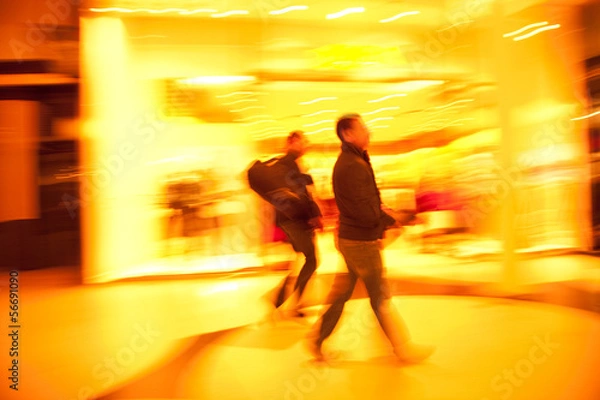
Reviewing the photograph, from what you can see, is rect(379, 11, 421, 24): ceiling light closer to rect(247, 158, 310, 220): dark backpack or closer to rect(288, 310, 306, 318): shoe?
rect(247, 158, 310, 220): dark backpack

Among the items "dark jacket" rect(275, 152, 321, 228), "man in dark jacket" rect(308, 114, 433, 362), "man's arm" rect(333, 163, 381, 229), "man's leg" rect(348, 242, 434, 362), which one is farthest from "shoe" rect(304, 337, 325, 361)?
A: "dark jacket" rect(275, 152, 321, 228)

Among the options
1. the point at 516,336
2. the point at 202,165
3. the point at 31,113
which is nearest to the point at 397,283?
the point at 516,336

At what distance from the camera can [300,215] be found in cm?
436

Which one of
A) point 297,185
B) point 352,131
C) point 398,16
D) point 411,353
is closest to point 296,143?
point 297,185

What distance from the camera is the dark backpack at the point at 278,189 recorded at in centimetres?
433

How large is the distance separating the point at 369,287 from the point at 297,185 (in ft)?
4.00

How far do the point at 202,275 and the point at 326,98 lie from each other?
2.64 metres

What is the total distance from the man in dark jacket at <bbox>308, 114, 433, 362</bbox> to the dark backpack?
0.84 m

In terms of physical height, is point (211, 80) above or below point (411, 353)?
above

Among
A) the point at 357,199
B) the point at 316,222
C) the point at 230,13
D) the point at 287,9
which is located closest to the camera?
the point at 357,199

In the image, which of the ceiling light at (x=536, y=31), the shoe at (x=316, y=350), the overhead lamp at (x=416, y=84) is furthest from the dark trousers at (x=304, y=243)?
the ceiling light at (x=536, y=31)

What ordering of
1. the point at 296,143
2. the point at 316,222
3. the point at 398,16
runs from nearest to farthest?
1. the point at 316,222
2. the point at 296,143
3. the point at 398,16

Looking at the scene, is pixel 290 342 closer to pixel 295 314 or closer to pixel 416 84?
pixel 295 314

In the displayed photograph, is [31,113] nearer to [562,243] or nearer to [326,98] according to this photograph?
[326,98]
